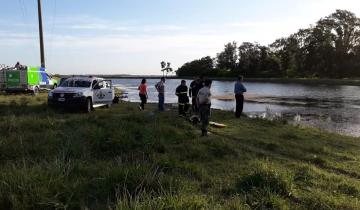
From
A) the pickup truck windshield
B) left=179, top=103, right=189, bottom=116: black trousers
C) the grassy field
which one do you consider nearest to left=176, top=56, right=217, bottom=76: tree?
the pickup truck windshield

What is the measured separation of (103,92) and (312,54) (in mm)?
116526

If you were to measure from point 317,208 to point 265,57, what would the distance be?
14196cm

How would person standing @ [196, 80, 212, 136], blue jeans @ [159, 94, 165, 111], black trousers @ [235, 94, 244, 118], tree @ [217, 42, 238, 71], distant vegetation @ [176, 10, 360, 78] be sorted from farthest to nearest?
tree @ [217, 42, 238, 71], distant vegetation @ [176, 10, 360, 78], blue jeans @ [159, 94, 165, 111], black trousers @ [235, 94, 244, 118], person standing @ [196, 80, 212, 136]

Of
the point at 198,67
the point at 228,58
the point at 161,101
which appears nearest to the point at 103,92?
the point at 161,101

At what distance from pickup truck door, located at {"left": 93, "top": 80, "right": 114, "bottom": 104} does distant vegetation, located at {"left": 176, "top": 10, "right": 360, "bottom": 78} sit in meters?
106

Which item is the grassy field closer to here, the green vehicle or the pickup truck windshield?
the pickup truck windshield

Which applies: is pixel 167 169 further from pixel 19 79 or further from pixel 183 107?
pixel 19 79

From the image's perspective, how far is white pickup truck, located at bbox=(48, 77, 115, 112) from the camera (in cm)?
2120

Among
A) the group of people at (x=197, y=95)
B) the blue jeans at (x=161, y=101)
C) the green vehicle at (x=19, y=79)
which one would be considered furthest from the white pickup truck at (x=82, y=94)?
the green vehicle at (x=19, y=79)

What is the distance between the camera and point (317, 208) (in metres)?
7.50

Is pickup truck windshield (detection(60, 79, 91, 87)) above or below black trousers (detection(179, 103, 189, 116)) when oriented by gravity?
above

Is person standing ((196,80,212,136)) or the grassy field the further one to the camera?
person standing ((196,80,212,136))

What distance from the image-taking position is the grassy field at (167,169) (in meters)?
6.77

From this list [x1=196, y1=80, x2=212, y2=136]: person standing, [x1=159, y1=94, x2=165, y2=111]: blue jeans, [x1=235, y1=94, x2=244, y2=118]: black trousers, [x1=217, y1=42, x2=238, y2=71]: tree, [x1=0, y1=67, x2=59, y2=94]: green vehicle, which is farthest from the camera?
[x1=217, y1=42, x2=238, y2=71]: tree
